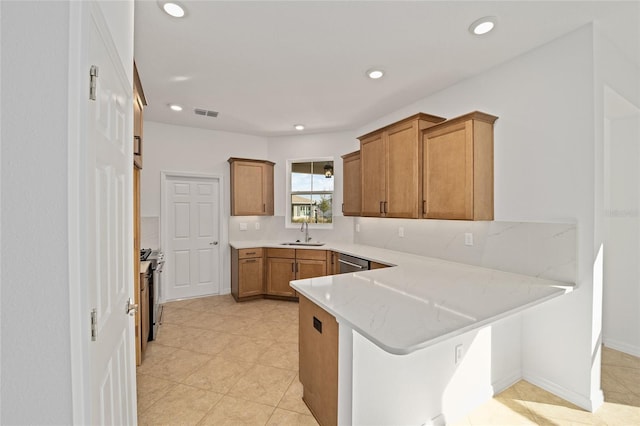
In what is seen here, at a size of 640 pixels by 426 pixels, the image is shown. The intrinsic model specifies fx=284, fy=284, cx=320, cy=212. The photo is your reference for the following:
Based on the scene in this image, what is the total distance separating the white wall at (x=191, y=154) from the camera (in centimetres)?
431

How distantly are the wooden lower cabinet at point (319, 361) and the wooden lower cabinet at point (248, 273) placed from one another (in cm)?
249

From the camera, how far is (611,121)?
2877mm

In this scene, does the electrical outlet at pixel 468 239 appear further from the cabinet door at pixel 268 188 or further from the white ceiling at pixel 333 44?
the cabinet door at pixel 268 188

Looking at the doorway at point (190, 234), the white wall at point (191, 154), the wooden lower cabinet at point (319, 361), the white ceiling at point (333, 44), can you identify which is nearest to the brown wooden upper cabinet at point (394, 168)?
the white ceiling at point (333, 44)

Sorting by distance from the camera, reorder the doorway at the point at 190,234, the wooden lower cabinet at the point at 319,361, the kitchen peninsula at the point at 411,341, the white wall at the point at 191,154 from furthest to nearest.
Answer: the doorway at the point at 190,234
the white wall at the point at 191,154
the wooden lower cabinet at the point at 319,361
the kitchen peninsula at the point at 411,341

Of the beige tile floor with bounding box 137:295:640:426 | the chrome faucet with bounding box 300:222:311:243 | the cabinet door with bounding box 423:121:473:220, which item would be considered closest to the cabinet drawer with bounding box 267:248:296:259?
the chrome faucet with bounding box 300:222:311:243

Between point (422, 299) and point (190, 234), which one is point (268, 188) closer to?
point (190, 234)

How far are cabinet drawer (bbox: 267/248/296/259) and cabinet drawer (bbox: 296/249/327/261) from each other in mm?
83

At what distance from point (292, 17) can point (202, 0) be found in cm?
58

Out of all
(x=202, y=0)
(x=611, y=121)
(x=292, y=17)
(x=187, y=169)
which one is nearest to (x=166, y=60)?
(x=202, y=0)

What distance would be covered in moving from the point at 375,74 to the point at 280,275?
3.09m

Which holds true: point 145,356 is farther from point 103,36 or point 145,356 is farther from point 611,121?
point 611,121

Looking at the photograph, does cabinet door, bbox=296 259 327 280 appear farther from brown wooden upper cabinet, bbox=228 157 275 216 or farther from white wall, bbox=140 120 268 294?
white wall, bbox=140 120 268 294

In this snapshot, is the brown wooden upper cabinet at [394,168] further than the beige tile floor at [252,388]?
Yes
